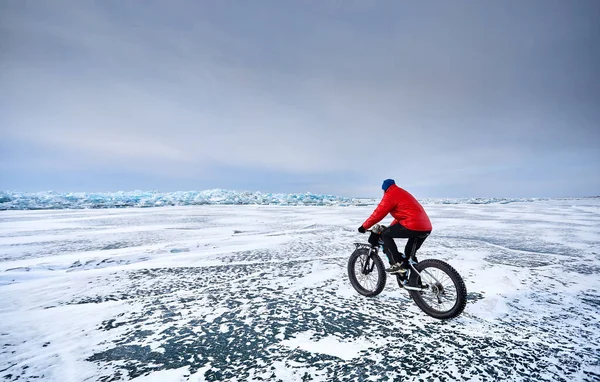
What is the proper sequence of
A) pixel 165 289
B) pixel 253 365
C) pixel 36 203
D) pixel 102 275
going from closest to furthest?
pixel 253 365 → pixel 165 289 → pixel 102 275 → pixel 36 203

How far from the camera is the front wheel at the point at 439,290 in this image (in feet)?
10.7

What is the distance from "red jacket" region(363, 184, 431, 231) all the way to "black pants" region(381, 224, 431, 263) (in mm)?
81

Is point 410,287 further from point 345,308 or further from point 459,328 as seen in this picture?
point 345,308

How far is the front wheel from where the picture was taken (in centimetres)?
326

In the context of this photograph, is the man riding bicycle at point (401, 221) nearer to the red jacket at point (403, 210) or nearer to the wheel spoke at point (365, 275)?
the red jacket at point (403, 210)

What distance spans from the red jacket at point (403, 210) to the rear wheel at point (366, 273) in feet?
2.57

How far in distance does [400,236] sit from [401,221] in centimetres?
23

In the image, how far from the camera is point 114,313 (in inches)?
144

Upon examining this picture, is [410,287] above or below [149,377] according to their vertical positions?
above

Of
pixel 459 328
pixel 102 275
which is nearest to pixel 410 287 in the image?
pixel 459 328

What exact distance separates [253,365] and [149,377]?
974 millimetres

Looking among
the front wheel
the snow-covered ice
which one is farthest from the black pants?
the snow-covered ice


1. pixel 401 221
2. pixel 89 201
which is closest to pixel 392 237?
pixel 401 221

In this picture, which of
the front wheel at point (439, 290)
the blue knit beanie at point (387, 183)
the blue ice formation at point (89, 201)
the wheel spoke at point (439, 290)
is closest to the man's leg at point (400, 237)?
the front wheel at point (439, 290)
